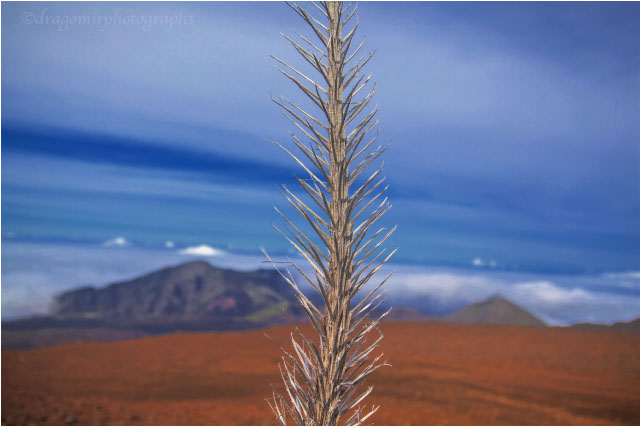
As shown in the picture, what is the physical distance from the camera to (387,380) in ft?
33.1

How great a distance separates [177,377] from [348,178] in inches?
401

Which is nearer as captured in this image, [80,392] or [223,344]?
[80,392]

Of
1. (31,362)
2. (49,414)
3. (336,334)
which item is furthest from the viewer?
(31,362)

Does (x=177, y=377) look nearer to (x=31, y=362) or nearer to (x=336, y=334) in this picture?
(x=31, y=362)

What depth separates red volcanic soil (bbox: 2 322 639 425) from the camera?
24.7 ft

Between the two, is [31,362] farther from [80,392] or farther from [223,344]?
[223,344]

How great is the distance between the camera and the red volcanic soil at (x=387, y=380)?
7543 millimetres

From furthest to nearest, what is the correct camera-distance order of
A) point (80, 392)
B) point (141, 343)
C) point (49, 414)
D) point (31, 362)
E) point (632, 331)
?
point (632, 331), point (141, 343), point (31, 362), point (80, 392), point (49, 414)

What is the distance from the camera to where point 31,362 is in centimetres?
1161

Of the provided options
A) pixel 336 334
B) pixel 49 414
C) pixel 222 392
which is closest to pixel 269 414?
pixel 222 392

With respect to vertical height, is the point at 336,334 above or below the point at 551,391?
above

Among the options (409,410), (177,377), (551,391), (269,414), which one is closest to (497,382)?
(551,391)

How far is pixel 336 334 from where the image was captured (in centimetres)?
117

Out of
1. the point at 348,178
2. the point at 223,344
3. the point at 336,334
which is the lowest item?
the point at 223,344
